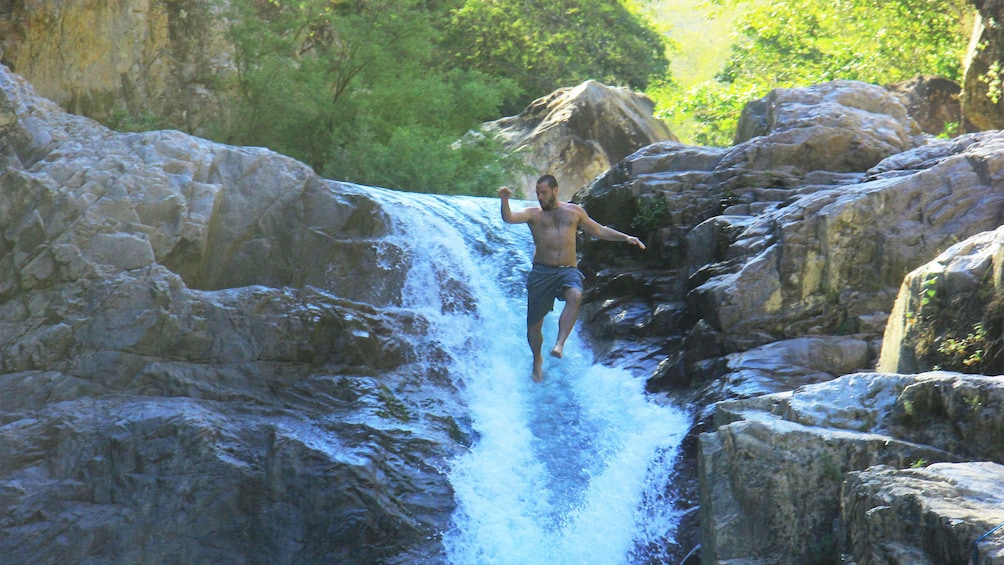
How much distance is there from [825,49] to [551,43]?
6.72 m

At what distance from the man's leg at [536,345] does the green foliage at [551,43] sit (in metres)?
16.0

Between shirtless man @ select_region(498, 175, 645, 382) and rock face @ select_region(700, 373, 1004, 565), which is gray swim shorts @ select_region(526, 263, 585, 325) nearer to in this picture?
shirtless man @ select_region(498, 175, 645, 382)

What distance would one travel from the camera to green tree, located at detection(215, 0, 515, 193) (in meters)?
15.6

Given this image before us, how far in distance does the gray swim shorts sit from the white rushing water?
86 cm

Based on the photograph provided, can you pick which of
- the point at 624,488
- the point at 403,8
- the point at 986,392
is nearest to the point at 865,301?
the point at 624,488

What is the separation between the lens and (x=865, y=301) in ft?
30.2

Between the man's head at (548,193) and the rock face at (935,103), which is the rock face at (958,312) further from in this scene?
the rock face at (935,103)

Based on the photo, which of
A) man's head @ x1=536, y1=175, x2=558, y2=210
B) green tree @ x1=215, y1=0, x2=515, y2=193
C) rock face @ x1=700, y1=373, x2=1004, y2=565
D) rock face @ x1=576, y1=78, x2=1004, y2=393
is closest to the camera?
rock face @ x1=700, y1=373, x2=1004, y2=565

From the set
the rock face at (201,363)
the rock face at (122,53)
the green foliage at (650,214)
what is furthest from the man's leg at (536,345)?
the rock face at (122,53)

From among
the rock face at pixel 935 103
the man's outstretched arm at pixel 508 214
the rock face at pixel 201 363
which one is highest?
the rock face at pixel 935 103

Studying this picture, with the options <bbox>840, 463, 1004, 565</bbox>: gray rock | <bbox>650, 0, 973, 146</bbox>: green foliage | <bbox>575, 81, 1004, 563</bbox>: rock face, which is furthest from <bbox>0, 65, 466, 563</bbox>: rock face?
<bbox>650, 0, 973, 146</bbox>: green foliage

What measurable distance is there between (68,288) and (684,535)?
229 inches

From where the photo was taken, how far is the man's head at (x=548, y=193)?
376 inches

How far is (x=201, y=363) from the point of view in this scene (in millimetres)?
9031
